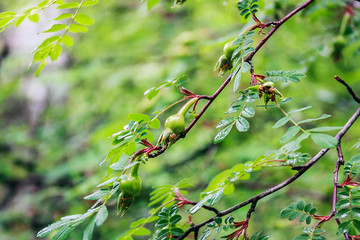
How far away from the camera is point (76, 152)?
2.84 meters

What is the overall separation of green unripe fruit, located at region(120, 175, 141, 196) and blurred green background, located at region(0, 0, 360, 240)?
784 mm

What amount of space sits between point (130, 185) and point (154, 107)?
4.65 ft

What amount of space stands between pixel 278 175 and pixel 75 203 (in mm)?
1447

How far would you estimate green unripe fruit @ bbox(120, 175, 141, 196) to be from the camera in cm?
78

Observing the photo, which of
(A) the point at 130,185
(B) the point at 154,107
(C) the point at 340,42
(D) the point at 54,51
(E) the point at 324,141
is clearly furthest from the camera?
(B) the point at 154,107

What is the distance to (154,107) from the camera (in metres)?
2.18

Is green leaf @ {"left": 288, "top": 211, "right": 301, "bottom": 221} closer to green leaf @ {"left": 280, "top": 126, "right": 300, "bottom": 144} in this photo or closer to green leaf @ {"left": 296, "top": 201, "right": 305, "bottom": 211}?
green leaf @ {"left": 296, "top": 201, "right": 305, "bottom": 211}

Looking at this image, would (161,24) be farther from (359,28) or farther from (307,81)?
(359,28)

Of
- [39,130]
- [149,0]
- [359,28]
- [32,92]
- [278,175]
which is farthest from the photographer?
[32,92]

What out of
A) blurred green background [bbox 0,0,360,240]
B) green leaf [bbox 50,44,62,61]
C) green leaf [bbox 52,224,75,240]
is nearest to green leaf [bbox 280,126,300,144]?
green leaf [bbox 52,224,75,240]

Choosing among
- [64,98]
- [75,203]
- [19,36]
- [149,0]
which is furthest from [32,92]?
[149,0]

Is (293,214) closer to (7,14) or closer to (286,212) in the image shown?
(286,212)

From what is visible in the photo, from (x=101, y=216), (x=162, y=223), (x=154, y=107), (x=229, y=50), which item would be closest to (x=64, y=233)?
(x=101, y=216)

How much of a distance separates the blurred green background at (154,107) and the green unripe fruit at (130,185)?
78 centimetres
